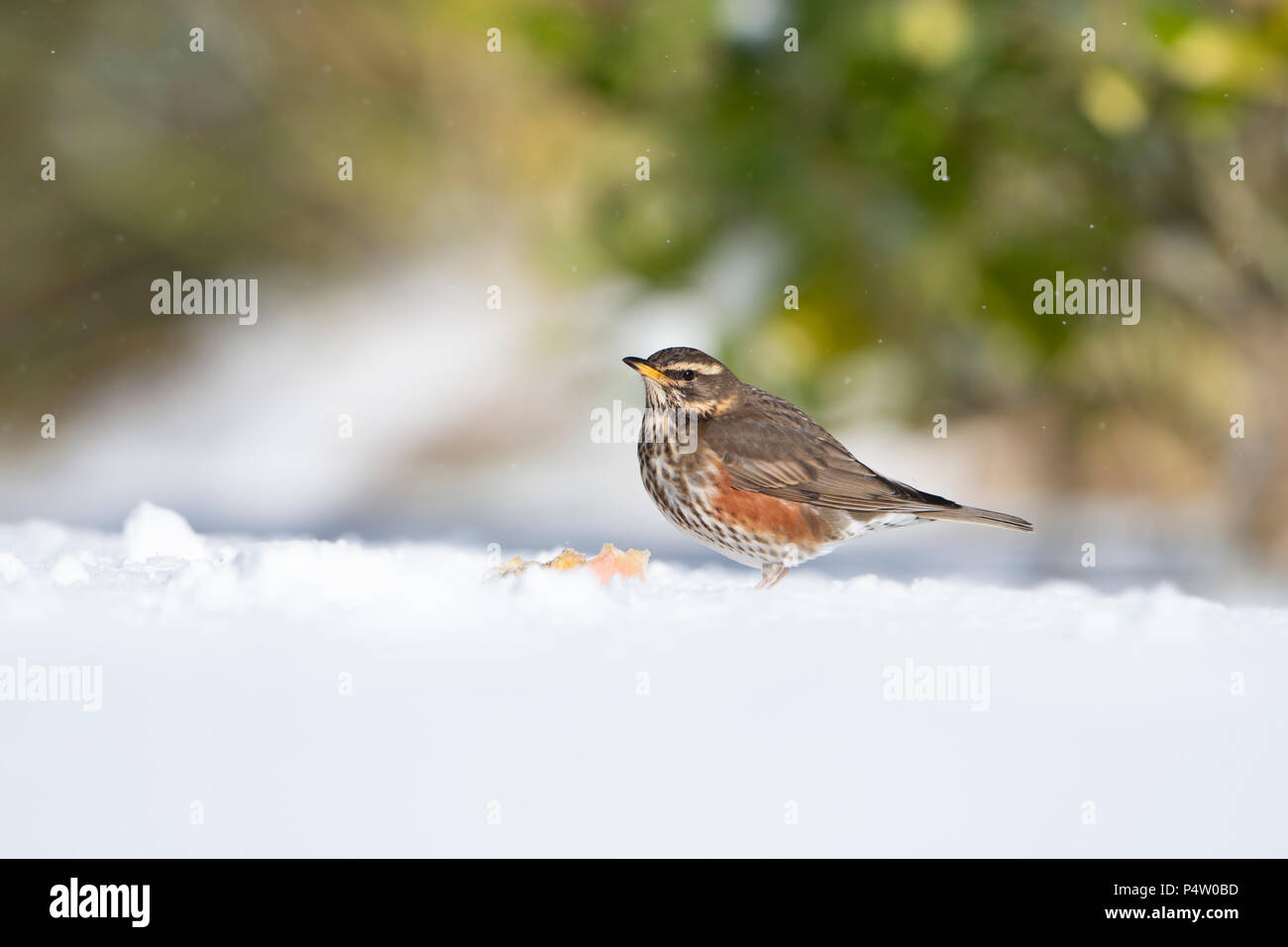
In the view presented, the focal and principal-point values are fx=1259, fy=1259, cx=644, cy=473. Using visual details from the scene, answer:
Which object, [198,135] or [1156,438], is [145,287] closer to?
[198,135]

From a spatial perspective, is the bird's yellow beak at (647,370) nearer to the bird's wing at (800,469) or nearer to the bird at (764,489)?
the bird at (764,489)

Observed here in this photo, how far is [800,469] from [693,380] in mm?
261

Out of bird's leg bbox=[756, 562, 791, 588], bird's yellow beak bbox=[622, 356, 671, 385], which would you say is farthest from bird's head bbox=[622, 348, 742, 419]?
bird's leg bbox=[756, 562, 791, 588]

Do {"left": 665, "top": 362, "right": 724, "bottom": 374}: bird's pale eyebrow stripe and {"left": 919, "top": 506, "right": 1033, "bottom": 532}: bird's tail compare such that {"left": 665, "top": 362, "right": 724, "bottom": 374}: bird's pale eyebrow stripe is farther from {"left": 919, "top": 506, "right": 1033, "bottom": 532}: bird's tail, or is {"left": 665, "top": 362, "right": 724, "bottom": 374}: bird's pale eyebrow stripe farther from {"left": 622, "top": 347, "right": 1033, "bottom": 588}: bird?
{"left": 919, "top": 506, "right": 1033, "bottom": 532}: bird's tail

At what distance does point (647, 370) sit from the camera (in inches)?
88.0

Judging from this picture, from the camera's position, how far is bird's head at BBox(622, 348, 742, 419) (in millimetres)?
2260

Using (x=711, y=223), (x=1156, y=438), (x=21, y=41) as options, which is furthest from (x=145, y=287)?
A: (x=1156, y=438)

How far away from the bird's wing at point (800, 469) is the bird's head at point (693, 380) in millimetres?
37

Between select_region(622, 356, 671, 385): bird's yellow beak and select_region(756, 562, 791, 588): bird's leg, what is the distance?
387mm

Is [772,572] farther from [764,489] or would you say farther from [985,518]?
[985,518]

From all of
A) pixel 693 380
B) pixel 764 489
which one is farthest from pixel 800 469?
pixel 693 380

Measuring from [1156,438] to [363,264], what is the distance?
9.89ft

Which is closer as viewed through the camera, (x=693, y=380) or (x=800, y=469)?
(x=800, y=469)

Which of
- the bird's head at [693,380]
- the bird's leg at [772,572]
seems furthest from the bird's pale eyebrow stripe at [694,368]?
the bird's leg at [772,572]
